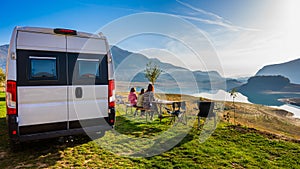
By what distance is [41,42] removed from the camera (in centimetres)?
349

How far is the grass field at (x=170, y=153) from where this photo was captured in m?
3.42

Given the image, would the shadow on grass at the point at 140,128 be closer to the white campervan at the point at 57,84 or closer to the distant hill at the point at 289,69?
the white campervan at the point at 57,84

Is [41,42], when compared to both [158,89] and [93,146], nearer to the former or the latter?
[93,146]

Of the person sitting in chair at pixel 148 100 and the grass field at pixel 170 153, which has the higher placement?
the person sitting in chair at pixel 148 100

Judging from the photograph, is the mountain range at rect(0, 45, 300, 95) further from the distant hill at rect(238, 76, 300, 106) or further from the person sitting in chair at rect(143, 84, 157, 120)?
the distant hill at rect(238, 76, 300, 106)

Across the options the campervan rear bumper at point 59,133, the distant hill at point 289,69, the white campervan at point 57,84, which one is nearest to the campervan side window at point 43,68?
the white campervan at point 57,84

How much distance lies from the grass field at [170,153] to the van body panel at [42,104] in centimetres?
82

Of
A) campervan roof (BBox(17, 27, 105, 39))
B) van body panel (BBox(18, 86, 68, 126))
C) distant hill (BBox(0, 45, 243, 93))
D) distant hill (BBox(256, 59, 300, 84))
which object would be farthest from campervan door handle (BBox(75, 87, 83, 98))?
distant hill (BBox(256, 59, 300, 84))

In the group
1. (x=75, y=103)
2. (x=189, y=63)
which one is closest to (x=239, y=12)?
(x=189, y=63)

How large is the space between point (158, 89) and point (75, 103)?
9544mm

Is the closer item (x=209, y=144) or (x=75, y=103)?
(x=75, y=103)

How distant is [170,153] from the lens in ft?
13.0

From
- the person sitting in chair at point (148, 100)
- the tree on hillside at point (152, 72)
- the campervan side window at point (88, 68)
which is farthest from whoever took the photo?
the tree on hillside at point (152, 72)

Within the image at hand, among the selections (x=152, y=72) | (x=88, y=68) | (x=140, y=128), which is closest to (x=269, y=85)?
(x=152, y=72)
